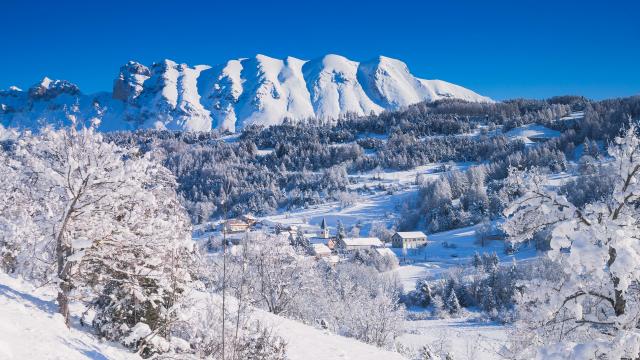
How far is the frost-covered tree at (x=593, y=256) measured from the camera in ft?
28.1

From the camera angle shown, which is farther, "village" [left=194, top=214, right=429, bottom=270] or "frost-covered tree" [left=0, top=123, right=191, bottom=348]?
"village" [left=194, top=214, right=429, bottom=270]

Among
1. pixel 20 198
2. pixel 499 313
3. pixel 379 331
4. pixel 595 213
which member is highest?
pixel 20 198

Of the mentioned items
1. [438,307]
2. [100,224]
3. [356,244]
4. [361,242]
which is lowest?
[438,307]

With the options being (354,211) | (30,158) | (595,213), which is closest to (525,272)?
(595,213)

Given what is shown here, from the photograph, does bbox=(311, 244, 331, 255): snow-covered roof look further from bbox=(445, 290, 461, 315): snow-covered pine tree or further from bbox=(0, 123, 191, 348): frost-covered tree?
bbox=(0, 123, 191, 348): frost-covered tree

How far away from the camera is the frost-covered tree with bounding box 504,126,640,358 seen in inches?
337

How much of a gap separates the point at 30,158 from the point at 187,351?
→ 6683 mm

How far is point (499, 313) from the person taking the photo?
6481 cm

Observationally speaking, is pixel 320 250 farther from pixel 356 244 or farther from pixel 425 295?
pixel 425 295

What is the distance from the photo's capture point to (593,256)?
8391 mm

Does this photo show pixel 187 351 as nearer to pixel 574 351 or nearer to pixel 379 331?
pixel 574 351

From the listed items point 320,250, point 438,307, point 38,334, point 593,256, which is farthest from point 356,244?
point 593,256

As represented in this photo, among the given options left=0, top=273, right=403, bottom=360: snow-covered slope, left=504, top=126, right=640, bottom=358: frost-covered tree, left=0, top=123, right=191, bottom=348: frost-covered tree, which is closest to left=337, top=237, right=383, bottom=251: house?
left=0, top=273, right=403, bottom=360: snow-covered slope

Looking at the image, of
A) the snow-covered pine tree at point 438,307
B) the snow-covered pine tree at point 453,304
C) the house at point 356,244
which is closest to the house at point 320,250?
the house at point 356,244
